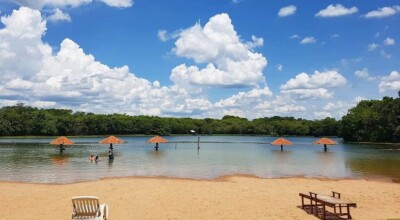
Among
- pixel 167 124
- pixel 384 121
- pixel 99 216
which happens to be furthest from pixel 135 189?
pixel 167 124

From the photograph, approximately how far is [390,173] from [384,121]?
7099 centimetres

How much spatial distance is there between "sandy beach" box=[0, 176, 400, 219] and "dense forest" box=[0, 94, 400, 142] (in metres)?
75.8

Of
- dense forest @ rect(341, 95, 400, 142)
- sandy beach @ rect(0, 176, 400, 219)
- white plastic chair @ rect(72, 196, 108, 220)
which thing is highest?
dense forest @ rect(341, 95, 400, 142)

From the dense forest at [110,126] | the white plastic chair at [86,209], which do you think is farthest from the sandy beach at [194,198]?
the dense forest at [110,126]

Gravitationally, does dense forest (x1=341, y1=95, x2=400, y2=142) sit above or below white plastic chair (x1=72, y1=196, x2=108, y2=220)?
above

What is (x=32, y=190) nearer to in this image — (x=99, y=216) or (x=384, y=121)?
(x=99, y=216)

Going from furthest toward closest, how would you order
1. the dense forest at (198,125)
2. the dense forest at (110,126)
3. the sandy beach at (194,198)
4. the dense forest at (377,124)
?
the dense forest at (110,126), the dense forest at (198,125), the dense forest at (377,124), the sandy beach at (194,198)

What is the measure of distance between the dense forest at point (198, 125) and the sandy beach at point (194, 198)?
75.8 metres

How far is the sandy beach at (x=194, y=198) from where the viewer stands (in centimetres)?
1430

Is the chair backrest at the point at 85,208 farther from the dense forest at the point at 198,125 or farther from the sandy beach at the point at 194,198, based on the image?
the dense forest at the point at 198,125

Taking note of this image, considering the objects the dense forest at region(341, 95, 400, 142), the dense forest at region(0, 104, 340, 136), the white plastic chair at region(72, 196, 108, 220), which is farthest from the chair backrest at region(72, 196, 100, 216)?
the dense forest at region(0, 104, 340, 136)

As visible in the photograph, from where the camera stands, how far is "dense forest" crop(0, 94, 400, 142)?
317 feet

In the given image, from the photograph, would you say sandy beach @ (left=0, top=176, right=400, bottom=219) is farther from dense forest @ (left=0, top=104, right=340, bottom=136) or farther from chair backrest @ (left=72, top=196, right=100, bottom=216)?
dense forest @ (left=0, top=104, right=340, bottom=136)

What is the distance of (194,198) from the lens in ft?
58.0
